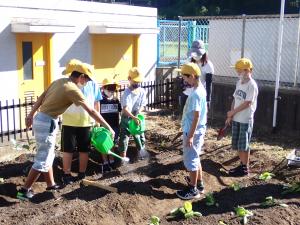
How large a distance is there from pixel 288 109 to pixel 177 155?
3394mm

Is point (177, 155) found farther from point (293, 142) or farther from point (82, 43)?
point (82, 43)

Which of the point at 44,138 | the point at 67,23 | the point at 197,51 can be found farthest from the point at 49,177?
the point at 67,23

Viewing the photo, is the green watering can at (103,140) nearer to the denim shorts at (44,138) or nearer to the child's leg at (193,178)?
the denim shorts at (44,138)

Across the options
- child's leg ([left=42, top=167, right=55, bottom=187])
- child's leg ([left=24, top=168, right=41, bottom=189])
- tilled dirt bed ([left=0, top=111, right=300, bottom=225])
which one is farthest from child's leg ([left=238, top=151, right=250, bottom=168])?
child's leg ([left=24, top=168, right=41, bottom=189])

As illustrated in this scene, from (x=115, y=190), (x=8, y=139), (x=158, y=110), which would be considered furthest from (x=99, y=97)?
(x=158, y=110)

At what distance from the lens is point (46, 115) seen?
5.23m

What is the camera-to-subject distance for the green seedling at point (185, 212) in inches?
194

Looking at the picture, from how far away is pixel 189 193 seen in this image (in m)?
5.58

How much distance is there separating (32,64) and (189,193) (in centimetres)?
545

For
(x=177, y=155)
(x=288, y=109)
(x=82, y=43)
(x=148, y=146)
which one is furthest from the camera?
(x=82, y=43)

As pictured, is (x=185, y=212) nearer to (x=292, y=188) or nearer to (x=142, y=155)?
(x=292, y=188)

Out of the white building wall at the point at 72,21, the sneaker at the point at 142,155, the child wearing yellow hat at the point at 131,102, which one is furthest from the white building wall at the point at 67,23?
the child wearing yellow hat at the point at 131,102

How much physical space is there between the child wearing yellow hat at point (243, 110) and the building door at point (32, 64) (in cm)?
486

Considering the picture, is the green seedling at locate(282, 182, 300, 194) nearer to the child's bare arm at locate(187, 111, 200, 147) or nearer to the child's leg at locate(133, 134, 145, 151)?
the child's bare arm at locate(187, 111, 200, 147)
